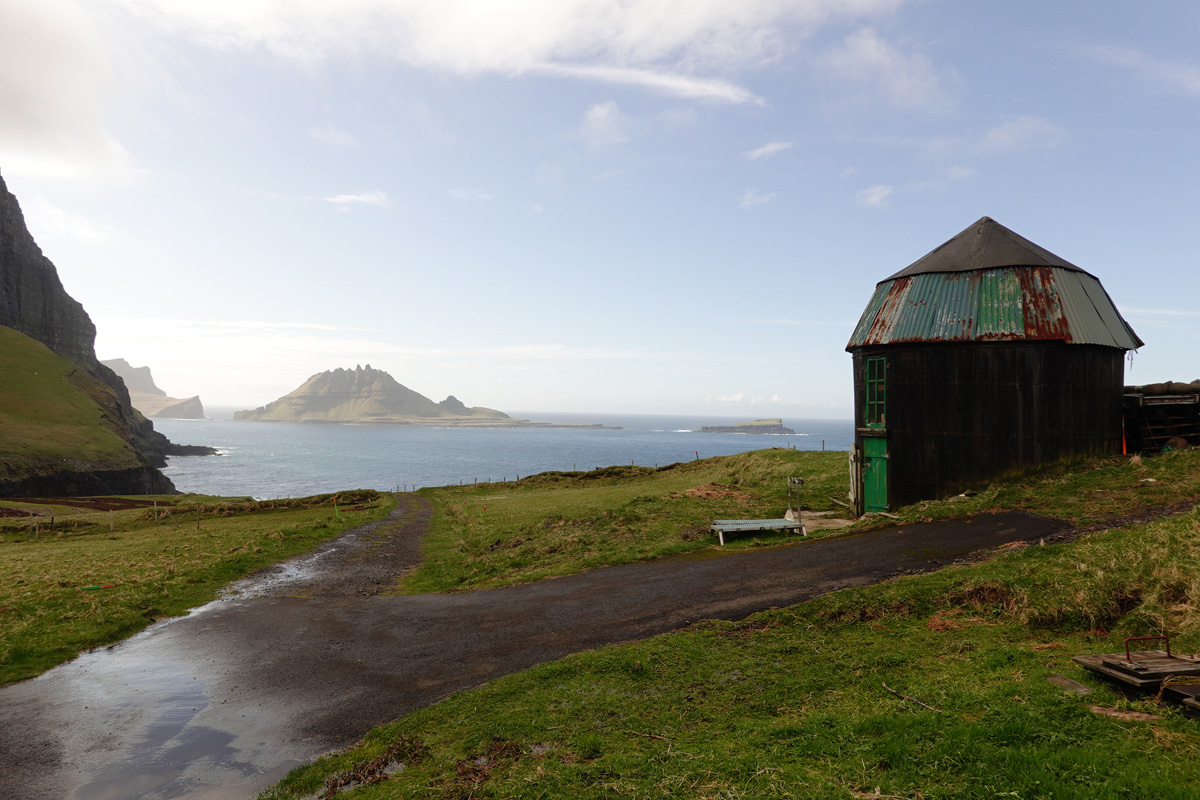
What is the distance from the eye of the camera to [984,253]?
2433 centimetres

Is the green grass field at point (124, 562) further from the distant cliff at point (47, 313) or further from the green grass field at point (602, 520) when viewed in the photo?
the distant cliff at point (47, 313)

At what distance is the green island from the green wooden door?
352 cm

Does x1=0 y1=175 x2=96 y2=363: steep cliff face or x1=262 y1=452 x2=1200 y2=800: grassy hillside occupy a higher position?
x1=0 y1=175 x2=96 y2=363: steep cliff face

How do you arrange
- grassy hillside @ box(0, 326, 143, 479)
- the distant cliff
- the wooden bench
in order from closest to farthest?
the wooden bench < grassy hillside @ box(0, 326, 143, 479) < the distant cliff

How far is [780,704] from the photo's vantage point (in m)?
8.97

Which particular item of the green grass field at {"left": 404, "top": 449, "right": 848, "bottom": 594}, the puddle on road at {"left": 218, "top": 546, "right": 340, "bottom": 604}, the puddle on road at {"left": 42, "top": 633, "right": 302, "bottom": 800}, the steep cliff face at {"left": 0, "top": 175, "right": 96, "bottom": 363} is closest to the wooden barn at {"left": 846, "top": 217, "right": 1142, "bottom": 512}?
the green grass field at {"left": 404, "top": 449, "right": 848, "bottom": 594}

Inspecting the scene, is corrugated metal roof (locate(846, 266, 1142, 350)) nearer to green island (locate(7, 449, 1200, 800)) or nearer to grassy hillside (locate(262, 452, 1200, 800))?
green island (locate(7, 449, 1200, 800))

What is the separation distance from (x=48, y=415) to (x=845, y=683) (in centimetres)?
13511

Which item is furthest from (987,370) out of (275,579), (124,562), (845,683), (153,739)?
(124,562)

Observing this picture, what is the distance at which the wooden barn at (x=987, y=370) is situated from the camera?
21.9 m

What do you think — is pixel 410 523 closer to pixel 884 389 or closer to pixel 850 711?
pixel 884 389

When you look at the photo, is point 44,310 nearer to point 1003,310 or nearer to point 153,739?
point 153,739

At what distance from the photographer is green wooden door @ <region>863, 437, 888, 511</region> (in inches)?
970

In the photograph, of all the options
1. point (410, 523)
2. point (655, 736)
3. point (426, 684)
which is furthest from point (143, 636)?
point (410, 523)
